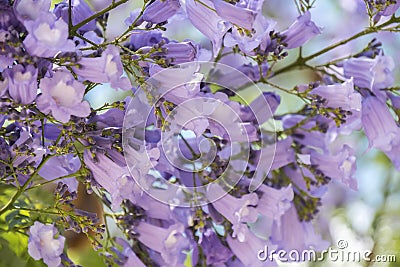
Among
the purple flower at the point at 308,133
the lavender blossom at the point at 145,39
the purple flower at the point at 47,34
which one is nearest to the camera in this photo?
Result: the purple flower at the point at 47,34

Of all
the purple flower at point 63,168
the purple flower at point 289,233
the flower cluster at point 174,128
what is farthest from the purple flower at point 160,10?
the purple flower at point 289,233

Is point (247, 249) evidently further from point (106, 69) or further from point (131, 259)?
point (106, 69)

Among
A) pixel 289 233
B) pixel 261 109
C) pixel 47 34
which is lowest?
pixel 289 233

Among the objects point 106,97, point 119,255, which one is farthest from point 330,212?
point 119,255

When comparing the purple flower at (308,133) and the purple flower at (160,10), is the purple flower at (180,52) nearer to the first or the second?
the purple flower at (160,10)

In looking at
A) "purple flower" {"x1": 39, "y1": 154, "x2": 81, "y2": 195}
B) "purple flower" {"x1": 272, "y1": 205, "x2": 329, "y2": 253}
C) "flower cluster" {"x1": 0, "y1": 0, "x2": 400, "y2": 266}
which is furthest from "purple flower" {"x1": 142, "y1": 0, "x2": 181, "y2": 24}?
"purple flower" {"x1": 272, "y1": 205, "x2": 329, "y2": 253}

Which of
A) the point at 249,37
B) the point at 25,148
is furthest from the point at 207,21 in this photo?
the point at 25,148

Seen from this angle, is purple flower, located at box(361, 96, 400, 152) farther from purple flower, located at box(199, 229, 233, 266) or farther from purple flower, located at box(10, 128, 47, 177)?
purple flower, located at box(10, 128, 47, 177)
